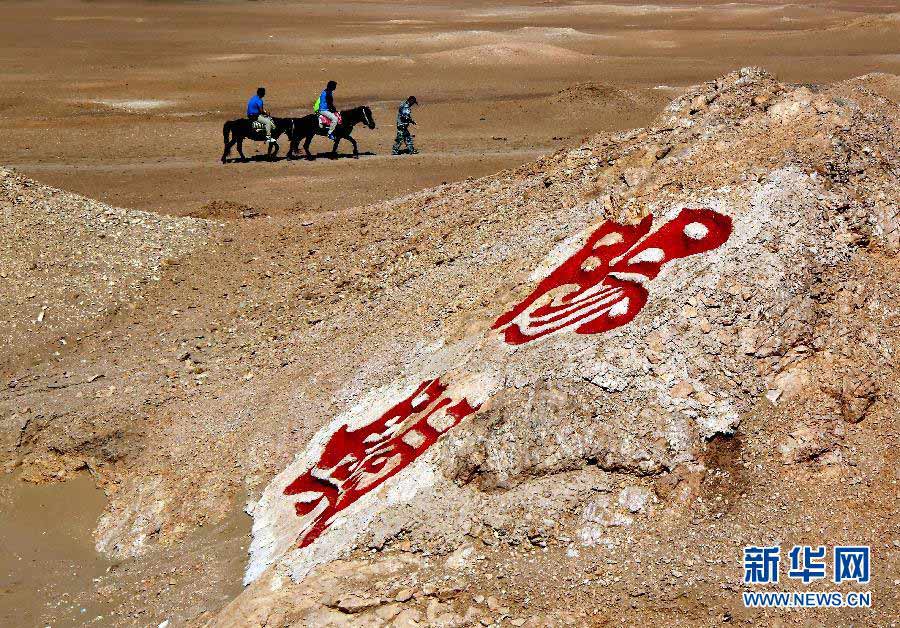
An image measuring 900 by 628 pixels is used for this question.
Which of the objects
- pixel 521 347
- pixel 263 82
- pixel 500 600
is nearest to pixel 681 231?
pixel 521 347

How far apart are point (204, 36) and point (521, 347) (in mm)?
46950

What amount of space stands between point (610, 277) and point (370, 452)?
2946 millimetres

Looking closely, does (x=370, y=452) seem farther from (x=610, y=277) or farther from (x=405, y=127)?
(x=405, y=127)

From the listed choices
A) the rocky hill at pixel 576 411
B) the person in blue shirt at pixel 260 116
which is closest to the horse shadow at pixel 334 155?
the person in blue shirt at pixel 260 116

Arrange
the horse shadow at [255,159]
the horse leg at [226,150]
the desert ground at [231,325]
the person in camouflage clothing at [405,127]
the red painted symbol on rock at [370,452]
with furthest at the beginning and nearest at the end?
the horse shadow at [255,159], the person in camouflage clothing at [405,127], the horse leg at [226,150], the red painted symbol on rock at [370,452], the desert ground at [231,325]

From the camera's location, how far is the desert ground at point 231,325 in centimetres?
727

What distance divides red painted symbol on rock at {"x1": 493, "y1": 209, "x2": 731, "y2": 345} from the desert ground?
79 cm

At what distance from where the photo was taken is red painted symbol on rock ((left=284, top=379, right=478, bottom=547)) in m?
8.33

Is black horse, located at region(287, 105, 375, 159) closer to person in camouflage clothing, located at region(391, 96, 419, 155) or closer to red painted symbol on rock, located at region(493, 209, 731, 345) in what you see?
person in camouflage clothing, located at region(391, 96, 419, 155)

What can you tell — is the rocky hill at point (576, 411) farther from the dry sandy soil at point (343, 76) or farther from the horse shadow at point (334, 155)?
the horse shadow at point (334, 155)

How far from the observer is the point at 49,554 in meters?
10.2

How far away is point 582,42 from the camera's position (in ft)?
164

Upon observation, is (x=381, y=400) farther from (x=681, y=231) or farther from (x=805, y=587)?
(x=805, y=587)

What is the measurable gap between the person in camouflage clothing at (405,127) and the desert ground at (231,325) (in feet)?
1.68
